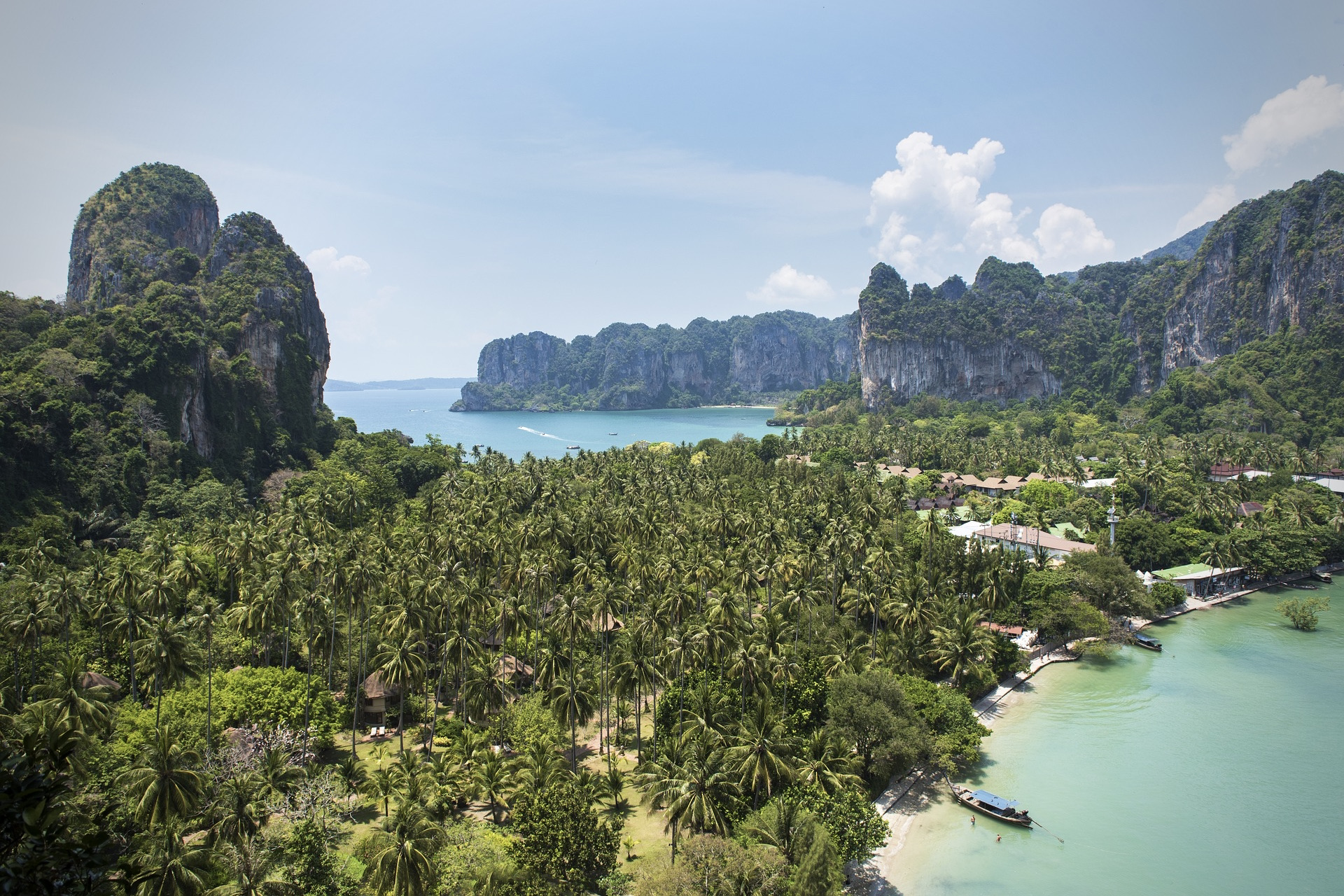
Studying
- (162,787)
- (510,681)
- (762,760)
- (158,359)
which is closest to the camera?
(162,787)

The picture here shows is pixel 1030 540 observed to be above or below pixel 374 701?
above

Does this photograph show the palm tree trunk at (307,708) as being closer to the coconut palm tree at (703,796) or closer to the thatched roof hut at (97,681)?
the thatched roof hut at (97,681)

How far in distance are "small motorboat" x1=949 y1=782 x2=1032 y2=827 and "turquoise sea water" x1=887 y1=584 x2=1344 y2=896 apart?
17.6 inches

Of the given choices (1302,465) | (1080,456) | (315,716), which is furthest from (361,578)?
(1080,456)

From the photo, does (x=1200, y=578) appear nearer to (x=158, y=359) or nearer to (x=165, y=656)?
(x=165, y=656)

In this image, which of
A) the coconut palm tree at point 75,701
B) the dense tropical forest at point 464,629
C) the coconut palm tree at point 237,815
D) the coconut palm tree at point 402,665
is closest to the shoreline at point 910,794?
the dense tropical forest at point 464,629

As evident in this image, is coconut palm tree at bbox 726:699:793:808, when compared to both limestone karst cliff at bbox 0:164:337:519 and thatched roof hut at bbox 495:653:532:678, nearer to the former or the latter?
thatched roof hut at bbox 495:653:532:678

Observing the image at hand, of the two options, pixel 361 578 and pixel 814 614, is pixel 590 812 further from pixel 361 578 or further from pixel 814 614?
pixel 814 614

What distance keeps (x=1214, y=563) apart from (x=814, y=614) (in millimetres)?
47513

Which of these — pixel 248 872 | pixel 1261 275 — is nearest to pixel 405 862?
pixel 248 872

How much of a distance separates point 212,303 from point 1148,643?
119 m

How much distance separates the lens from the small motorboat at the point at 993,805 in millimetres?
35312

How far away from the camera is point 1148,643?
189ft

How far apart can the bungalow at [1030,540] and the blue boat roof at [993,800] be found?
36462 mm
